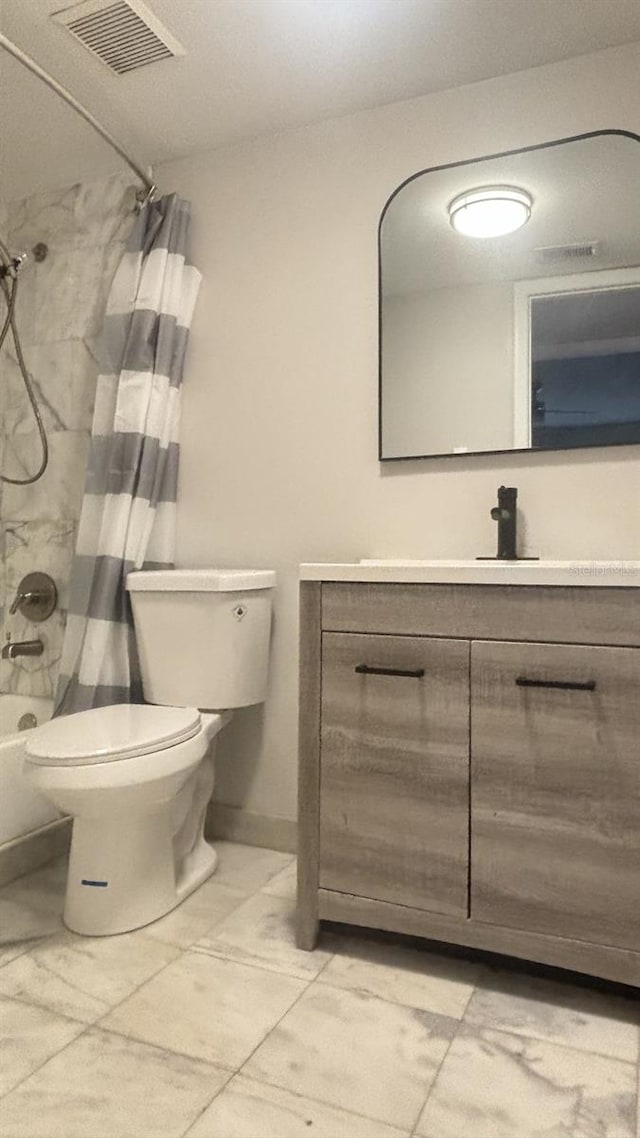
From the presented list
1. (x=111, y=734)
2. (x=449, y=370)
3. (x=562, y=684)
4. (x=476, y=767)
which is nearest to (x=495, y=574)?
(x=562, y=684)

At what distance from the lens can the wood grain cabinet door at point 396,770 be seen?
1.44 metres

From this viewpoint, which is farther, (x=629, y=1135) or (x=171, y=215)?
(x=171, y=215)

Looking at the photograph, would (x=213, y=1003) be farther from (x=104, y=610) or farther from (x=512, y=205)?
(x=512, y=205)

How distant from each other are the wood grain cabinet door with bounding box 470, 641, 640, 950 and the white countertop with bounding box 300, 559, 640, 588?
12cm

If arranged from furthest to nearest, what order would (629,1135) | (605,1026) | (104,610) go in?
(104,610), (605,1026), (629,1135)

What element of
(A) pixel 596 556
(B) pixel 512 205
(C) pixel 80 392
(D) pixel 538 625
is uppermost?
(B) pixel 512 205

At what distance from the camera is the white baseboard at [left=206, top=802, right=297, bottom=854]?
2119 millimetres

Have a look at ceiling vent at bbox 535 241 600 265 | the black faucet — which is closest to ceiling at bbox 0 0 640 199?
ceiling vent at bbox 535 241 600 265

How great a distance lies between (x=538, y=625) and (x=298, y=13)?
4.81 ft

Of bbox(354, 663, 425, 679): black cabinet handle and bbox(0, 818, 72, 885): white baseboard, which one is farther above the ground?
bbox(354, 663, 425, 679): black cabinet handle

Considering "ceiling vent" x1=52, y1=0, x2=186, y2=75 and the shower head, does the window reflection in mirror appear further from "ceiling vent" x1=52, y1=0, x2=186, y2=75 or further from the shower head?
the shower head

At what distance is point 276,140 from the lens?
7.11 feet

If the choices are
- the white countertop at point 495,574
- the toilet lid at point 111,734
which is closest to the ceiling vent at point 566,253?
the white countertop at point 495,574

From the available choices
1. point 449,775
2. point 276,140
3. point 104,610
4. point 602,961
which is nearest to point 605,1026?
point 602,961
